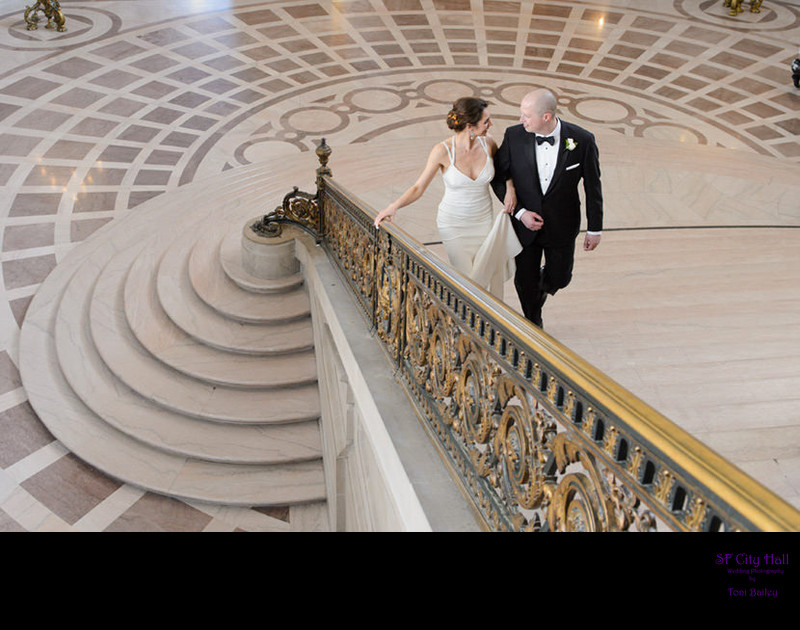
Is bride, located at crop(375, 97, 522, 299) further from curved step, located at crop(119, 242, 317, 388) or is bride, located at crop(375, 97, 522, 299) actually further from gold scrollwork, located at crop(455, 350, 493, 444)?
curved step, located at crop(119, 242, 317, 388)

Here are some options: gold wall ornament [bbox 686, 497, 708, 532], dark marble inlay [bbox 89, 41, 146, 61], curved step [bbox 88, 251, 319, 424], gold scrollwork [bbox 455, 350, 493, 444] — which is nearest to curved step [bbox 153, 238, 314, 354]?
curved step [bbox 88, 251, 319, 424]

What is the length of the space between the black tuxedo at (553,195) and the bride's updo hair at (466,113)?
9.4 inches

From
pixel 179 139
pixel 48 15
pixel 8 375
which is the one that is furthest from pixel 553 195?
pixel 48 15

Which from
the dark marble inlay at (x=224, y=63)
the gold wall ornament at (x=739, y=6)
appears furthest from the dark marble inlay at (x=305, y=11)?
the gold wall ornament at (x=739, y=6)

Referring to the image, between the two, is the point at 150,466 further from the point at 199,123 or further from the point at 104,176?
the point at 199,123

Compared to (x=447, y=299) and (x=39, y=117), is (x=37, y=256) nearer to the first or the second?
(x=39, y=117)

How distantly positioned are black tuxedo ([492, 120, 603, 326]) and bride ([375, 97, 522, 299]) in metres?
0.07

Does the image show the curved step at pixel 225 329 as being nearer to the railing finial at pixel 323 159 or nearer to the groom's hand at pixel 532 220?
the railing finial at pixel 323 159

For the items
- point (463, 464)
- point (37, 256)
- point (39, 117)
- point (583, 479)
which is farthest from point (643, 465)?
point (39, 117)

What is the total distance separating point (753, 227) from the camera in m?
6.04

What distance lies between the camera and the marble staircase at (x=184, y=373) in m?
5.00

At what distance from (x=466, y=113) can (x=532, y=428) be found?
183 cm

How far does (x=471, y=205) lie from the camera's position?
339cm

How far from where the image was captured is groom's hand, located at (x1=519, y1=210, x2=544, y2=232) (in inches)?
131
